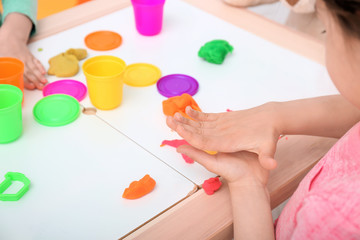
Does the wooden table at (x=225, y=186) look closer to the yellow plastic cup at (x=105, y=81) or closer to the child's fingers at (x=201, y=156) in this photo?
the child's fingers at (x=201, y=156)

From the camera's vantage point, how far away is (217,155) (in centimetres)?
76

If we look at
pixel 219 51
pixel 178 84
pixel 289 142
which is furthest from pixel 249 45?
pixel 289 142

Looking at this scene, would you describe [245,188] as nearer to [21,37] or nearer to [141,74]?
[141,74]

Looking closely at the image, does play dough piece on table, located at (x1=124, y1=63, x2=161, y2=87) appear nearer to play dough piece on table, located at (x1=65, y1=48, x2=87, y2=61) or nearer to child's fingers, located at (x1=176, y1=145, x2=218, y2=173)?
play dough piece on table, located at (x1=65, y1=48, x2=87, y2=61)

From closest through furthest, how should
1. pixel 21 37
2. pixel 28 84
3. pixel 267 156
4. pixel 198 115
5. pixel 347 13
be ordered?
pixel 347 13, pixel 267 156, pixel 198 115, pixel 28 84, pixel 21 37

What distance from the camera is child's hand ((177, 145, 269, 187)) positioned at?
2.39 feet

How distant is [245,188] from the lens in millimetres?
714

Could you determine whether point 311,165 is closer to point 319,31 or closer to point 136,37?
point 136,37

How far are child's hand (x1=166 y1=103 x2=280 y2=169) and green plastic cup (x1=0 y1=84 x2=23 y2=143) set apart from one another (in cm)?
29

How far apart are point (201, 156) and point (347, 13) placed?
1.18 feet

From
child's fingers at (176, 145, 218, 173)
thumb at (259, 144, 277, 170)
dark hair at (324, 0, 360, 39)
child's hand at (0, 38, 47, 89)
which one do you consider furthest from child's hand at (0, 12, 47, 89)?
dark hair at (324, 0, 360, 39)

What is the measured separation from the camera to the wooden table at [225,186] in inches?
25.8

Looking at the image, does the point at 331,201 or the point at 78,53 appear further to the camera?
the point at 78,53

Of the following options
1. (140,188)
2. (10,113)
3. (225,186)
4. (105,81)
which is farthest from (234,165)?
(10,113)
